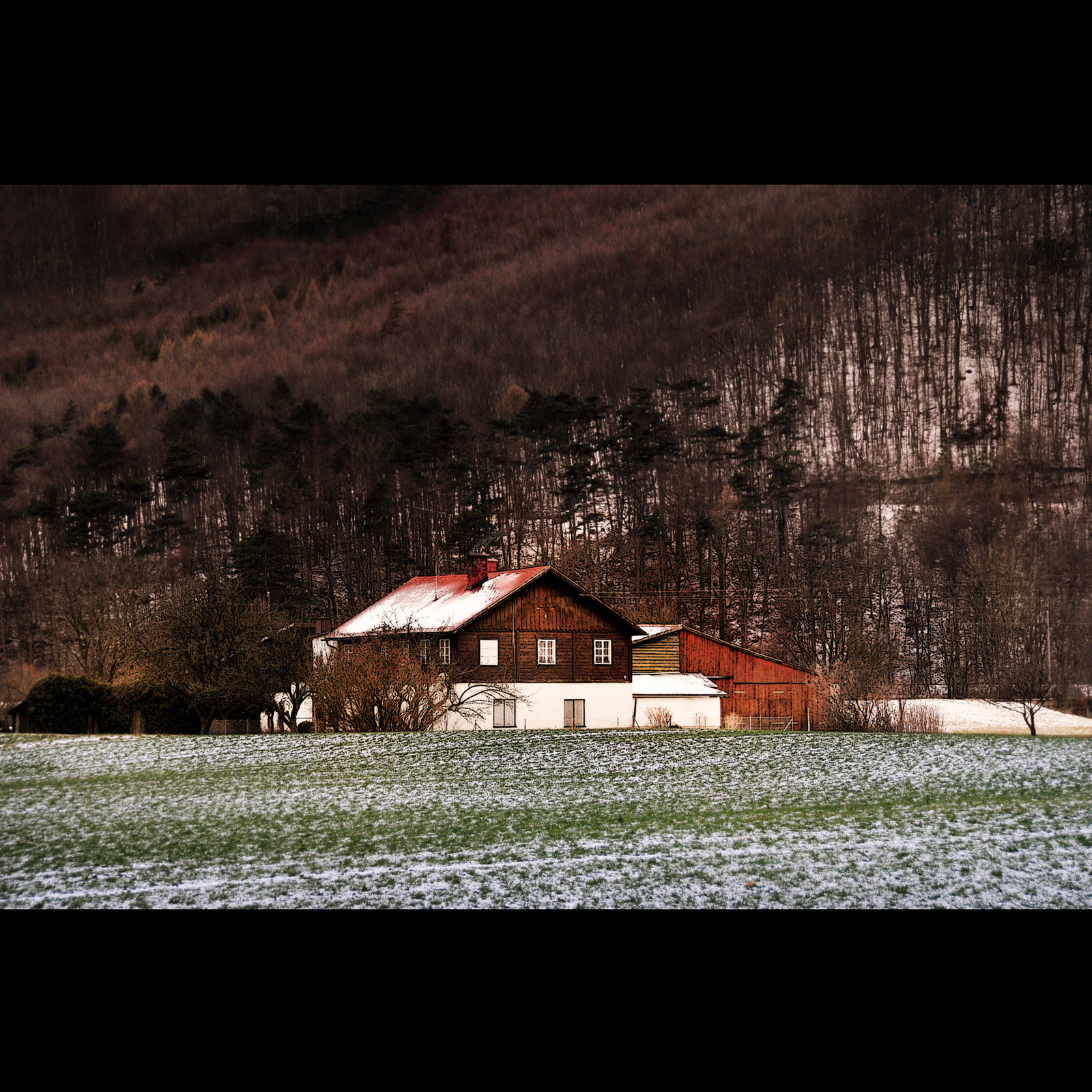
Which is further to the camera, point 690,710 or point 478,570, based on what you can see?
point 478,570

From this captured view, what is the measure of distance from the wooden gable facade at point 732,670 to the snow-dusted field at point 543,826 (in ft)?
66.4

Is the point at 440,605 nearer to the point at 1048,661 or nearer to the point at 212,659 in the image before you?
the point at 212,659

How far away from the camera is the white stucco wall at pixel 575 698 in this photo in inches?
1789

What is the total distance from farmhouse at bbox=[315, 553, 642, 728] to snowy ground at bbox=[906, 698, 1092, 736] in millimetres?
13527

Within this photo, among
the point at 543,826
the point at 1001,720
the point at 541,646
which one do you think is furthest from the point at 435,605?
the point at 543,826

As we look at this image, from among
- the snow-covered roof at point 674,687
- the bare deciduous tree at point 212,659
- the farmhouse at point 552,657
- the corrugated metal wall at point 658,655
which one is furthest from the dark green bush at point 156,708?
the corrugated metal wall at point 658,655

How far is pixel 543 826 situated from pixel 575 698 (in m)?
26.9

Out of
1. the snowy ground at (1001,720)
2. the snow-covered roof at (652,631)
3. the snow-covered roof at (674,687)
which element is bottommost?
the snowy ground at (1001,720)

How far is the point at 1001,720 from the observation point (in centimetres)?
4550

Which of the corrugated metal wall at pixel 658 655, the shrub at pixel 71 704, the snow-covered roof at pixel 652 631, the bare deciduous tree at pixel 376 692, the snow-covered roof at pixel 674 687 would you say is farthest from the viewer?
the corrugated metal wall at pixel 658 655

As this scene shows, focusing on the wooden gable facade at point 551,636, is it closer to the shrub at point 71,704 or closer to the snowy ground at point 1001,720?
the snowy ground at point 1001,720

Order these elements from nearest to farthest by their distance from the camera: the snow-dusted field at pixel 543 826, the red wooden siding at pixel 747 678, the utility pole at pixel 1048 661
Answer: the snow-dusted field at pixel 543 826
the red wooden siding at pixel 747 678
the utility pole at pixel 1048 661

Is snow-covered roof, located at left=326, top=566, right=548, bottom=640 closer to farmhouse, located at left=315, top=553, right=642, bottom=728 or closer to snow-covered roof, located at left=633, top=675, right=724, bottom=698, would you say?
farmhouse, located at left=315, top=553, right=642, bottom=728

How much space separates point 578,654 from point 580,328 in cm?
5287
